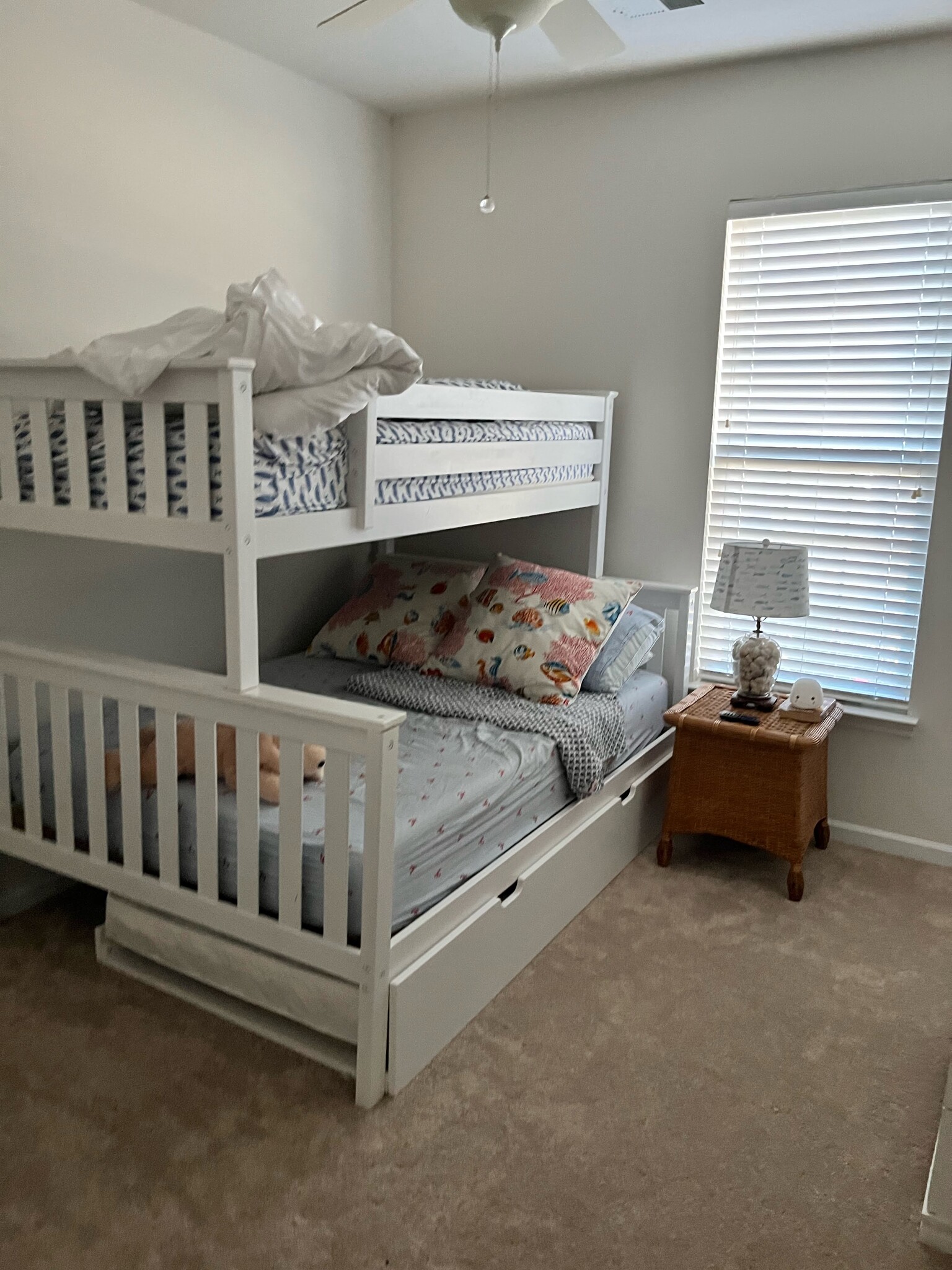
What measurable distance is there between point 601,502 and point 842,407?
823 millimetres

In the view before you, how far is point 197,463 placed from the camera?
1.81 m

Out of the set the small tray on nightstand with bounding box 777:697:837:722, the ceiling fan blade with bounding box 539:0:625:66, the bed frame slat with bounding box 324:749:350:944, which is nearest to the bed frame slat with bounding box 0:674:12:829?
the bed frame slat with bounding box 324:749:350:944

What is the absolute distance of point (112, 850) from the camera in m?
2.26

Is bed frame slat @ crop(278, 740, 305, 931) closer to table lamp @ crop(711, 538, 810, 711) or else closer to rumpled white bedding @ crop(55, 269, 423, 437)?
rumpled white bedding @ crop(55, 269, 423, 437)

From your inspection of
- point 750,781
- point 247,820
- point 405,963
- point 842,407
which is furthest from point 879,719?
point 247,820

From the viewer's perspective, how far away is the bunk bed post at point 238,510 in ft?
5.66

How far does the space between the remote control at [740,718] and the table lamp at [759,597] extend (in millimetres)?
79

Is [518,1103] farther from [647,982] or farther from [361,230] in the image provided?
[361,230]

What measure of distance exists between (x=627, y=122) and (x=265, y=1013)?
9.34ft

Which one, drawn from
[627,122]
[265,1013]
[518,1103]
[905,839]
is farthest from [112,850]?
[627,122]

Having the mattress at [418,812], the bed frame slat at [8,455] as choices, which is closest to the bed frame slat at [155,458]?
the bed frame slat at [8,455]

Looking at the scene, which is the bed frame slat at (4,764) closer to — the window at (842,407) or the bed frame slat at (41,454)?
the bed frame slat at (41,454)

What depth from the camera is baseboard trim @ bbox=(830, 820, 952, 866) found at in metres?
3.01

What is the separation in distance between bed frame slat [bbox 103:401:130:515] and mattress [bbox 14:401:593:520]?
0.01 meters
